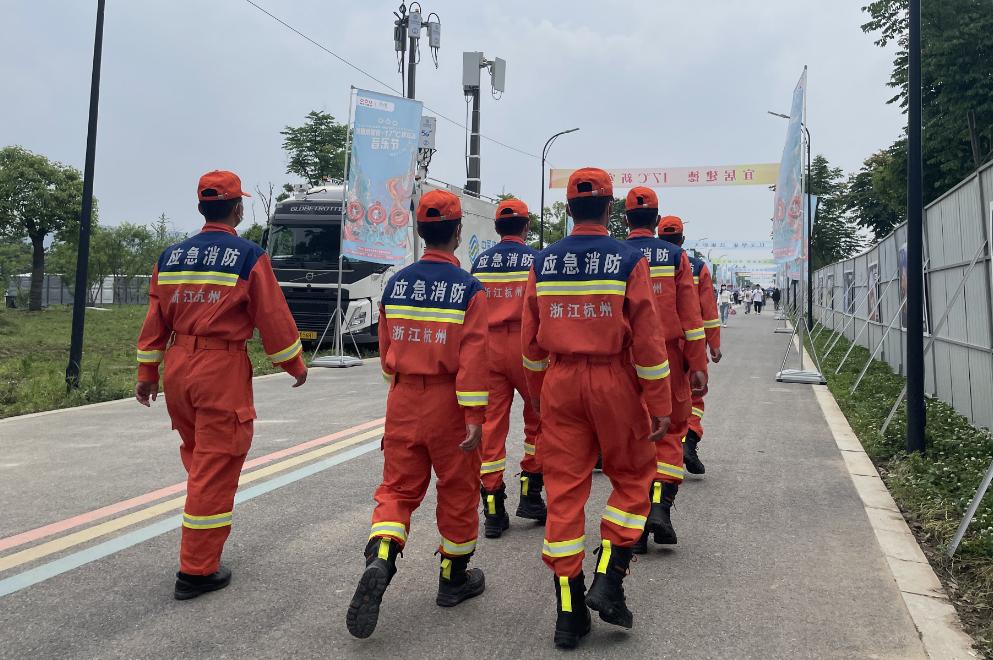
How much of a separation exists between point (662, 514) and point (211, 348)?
2707 millimetres

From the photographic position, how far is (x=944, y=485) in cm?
570

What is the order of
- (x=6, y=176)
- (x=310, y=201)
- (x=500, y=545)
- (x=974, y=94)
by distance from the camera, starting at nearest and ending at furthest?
1. (x=500, y=545)
2. (x=310, y=201)
3. (x=974, y=94)
4. (x=6, y=176)

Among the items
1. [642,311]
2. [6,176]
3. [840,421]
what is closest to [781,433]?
[840,421]

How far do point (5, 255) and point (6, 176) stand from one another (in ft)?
106

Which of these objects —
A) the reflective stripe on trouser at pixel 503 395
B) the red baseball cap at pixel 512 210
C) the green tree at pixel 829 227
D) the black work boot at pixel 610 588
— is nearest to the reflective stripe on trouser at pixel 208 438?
the reflective stripe on trouser at pixel 503 395

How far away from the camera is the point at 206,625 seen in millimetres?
3457

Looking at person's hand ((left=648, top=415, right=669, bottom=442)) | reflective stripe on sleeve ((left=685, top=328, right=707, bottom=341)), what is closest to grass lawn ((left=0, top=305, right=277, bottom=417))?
reflective stripe on sleeve ((left=685, top=328, right=707, bottom=341))

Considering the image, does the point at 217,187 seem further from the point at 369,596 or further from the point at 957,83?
the point at 957,83

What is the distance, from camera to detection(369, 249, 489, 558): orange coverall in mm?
3514

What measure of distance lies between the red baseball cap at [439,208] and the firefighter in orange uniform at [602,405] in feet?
1.83

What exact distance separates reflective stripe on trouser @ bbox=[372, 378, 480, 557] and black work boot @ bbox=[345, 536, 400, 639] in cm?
14

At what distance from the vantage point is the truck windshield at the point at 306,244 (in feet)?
55.2

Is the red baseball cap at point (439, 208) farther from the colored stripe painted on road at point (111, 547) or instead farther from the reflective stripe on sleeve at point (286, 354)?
the colored stripe painted on road at point (111, 547)

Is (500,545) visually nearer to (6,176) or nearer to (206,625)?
(206,625)
